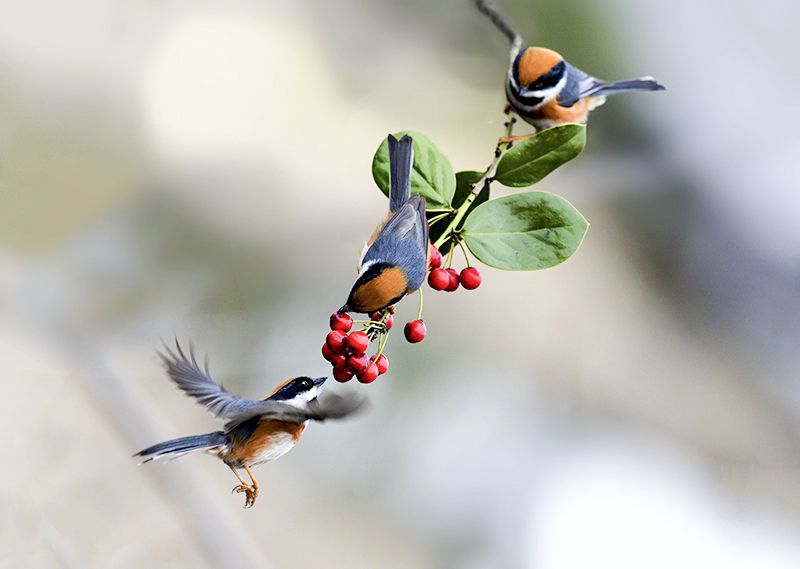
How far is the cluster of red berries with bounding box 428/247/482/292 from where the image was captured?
1.73 ft

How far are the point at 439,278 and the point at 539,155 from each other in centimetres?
15

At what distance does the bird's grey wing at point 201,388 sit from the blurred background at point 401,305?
34cm

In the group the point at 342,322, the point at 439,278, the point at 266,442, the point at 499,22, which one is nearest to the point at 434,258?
the point at 439,278

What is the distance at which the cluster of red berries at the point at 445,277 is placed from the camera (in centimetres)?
53

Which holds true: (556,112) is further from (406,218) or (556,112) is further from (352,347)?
(352,347)

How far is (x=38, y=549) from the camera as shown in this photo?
0.80 meters

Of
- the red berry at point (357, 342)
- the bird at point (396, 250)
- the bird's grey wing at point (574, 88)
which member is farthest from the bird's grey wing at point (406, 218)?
the bird's grey wing at point (574, 88)

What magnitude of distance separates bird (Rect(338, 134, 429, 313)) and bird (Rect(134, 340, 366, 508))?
0.09 m

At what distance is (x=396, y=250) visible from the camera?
472 mm

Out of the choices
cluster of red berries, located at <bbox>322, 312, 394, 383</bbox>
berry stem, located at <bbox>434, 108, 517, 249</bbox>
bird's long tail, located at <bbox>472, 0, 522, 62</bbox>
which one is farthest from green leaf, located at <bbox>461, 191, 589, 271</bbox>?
bird's long tail, located at <bbox>472, 0, 522, 62</bbox>

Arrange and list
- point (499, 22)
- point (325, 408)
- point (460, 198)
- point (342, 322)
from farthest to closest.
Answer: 1. point (499, 22)
2. point (460, 198)
3. point (342, 322)
4. point (325, 408)

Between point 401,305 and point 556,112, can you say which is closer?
point 556,112

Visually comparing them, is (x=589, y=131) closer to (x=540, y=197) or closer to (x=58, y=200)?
(x=540, y=197)

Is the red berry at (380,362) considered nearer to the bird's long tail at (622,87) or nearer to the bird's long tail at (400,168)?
the bird's long tail at (400,168)
